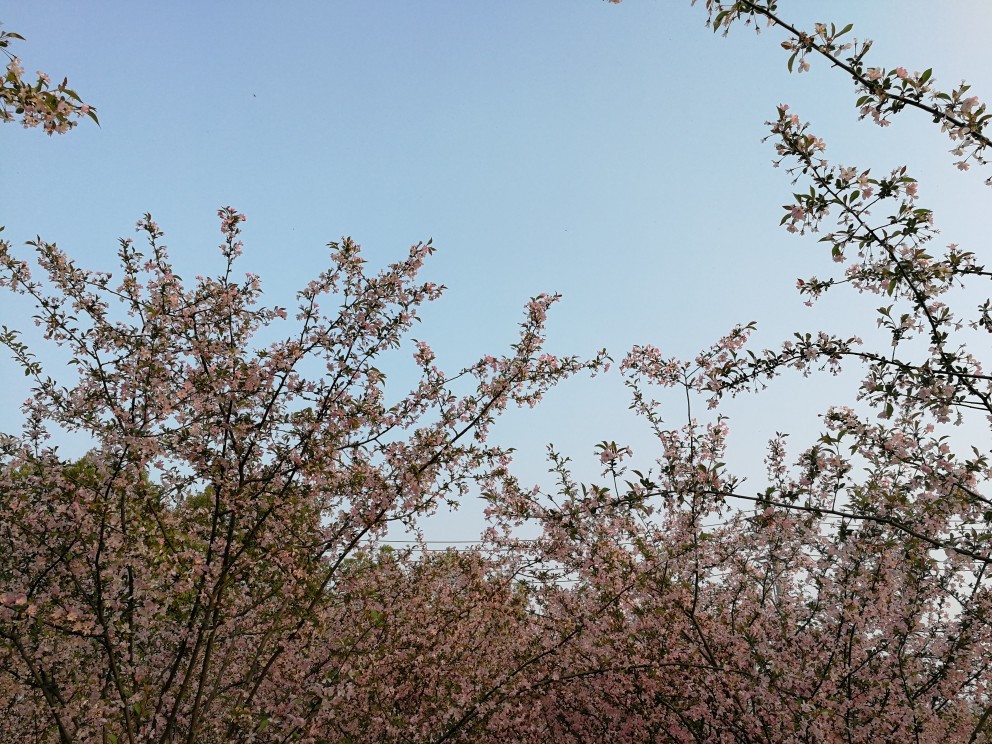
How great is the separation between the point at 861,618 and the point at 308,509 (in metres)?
4.78

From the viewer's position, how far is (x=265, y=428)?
16.3ft

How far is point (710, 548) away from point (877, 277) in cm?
272

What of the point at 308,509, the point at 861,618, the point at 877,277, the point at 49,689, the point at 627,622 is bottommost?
the point at 861,618

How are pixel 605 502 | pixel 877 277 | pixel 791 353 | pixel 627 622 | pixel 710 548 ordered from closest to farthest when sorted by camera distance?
pixel 877 277, pixel 791 353, pixel 605 502, pixel 710 548, pixel 627 622

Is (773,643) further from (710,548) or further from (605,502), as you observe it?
(605,502)

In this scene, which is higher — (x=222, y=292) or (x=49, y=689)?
(x=222, y=292)

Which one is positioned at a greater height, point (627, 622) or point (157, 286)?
point (157, 286)

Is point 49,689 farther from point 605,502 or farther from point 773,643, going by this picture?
point 773,643

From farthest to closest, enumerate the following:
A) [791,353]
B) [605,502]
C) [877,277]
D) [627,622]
Result: [627,622] < [605,502] < [791,353] < [877,277]

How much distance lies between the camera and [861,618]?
517cm

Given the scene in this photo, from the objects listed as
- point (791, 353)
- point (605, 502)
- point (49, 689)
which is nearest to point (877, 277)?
point (791, 353)

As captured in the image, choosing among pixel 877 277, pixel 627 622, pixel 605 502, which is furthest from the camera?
pixel 627 622

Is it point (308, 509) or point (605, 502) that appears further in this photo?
point (308, 509)

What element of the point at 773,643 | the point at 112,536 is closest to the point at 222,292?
the point at 112,536
